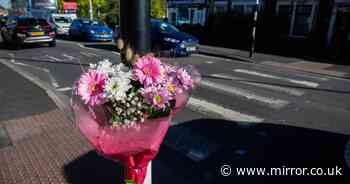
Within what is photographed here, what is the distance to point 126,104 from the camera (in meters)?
1.55

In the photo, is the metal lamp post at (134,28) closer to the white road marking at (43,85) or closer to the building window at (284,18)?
the white road marking at (43,85)

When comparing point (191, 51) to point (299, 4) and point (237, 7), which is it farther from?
point (237, 7)

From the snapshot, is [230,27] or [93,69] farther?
[230,27]

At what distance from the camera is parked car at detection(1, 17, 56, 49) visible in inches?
552

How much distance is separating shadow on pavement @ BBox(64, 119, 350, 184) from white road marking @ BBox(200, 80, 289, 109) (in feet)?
4.41

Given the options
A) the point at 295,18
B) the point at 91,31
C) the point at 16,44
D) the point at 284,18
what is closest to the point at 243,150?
the point at 16,44

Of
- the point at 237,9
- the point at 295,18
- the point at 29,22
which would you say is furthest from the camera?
the point at 237,9

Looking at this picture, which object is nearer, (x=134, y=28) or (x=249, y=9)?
(x=134, y=28)

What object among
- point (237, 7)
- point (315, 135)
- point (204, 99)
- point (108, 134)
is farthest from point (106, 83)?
point (237, 7)

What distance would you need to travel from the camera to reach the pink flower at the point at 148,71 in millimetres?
1589

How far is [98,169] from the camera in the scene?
10.9ft

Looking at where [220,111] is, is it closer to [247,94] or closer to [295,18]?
[247,94]

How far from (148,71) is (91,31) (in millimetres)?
18421

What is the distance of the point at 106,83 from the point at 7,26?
17.1 m
